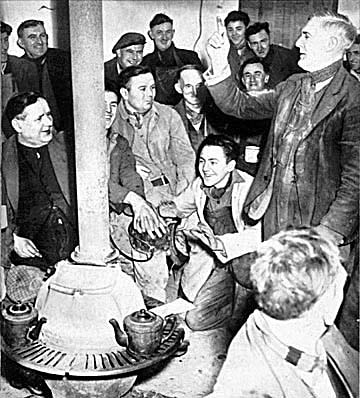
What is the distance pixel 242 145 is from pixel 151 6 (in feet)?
2.10

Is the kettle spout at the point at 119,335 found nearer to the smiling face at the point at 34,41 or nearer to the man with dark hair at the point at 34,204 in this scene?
the man with dark hair at the point at 34,204

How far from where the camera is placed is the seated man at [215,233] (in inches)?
117

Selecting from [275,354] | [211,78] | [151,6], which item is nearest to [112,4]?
[151,6]

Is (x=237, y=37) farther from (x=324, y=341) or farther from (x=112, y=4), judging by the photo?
(x=324, y=341)

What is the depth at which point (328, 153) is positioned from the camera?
2.77 m

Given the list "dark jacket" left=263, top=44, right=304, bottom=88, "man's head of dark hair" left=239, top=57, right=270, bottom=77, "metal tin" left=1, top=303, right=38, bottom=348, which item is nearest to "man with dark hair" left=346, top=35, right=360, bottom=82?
"dark jacket" left=263, top=44, right=304, bottom=88

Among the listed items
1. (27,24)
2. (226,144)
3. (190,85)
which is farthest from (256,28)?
(27,24)

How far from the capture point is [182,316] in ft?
10.3

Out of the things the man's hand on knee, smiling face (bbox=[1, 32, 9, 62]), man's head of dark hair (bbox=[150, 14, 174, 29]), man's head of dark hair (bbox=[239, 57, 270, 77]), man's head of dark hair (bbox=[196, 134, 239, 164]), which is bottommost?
the man's hand on knee

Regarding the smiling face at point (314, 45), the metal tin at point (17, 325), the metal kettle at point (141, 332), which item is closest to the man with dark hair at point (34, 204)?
the metal tin at point (17, 325)

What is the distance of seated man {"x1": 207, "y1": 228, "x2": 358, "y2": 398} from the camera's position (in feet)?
8.62

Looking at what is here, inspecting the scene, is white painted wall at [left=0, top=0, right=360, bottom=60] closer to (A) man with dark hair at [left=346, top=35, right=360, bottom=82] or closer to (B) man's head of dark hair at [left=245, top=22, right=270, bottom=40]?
(B) man's head of dark hair at [left=245, top=22, right=270, bottom=40]

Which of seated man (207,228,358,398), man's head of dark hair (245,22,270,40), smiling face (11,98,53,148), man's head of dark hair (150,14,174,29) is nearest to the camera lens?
seated man (207,228,358,398)

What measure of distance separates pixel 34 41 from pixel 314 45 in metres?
1.10
